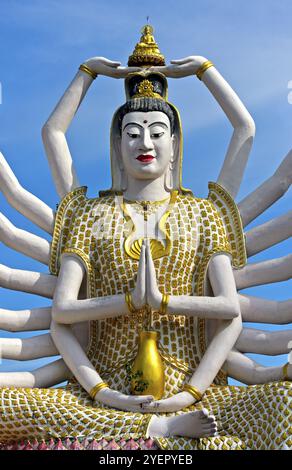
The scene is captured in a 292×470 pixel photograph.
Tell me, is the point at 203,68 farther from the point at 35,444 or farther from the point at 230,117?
the point at 35,444

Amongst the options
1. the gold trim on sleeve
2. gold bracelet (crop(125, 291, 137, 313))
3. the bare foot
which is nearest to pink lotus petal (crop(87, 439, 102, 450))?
the bare foot

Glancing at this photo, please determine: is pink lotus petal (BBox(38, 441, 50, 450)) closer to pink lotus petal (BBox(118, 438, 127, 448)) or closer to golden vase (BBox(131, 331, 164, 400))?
pink lotus petal (BBox(118, 438, 127, 448))

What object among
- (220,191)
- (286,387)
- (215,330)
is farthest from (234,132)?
(286,387)

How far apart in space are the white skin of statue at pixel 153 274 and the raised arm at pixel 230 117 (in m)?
0.01

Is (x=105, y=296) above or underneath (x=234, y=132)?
underneath

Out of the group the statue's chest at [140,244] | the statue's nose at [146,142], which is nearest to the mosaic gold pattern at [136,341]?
the statue's chest at [140,244]

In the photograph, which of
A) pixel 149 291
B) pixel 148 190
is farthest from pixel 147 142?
pixel 149 291

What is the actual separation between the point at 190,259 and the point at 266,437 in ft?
6.73

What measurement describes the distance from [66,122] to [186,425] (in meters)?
3.65

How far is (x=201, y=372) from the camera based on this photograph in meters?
8.45

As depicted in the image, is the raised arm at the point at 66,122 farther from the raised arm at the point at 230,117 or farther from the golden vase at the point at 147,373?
the golden vase at the point at 147,373

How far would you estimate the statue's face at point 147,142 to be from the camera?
924cm

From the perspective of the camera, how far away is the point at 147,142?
30.1ft
